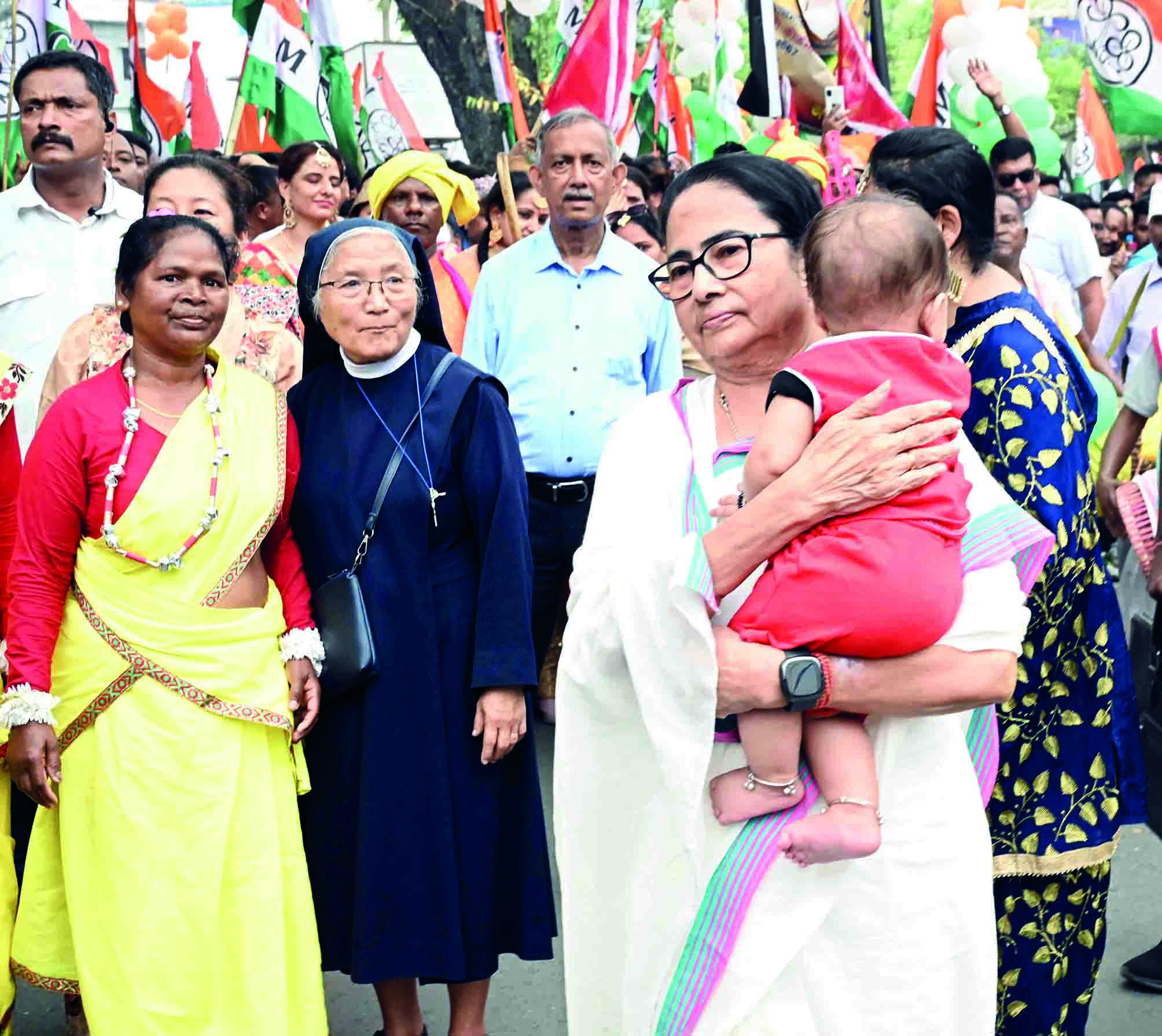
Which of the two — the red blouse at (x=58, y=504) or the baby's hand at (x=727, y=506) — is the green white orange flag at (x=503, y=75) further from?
the baby's hand at (x=727, y=506)

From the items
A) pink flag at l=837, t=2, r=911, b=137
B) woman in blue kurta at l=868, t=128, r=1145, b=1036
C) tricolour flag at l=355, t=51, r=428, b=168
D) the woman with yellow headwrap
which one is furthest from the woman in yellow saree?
tricolour flag at l=355, t=51, r=428, b=168

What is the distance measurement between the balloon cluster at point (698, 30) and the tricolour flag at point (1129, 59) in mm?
8195

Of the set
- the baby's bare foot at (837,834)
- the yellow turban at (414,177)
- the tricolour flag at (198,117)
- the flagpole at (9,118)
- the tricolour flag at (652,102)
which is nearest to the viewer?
the baby's bare foot at (837,834)

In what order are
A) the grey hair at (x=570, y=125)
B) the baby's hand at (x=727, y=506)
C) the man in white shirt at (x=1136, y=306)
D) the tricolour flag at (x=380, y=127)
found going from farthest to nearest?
the tricolour flag at (x=380, y=127), the man in white shirt at (x=1136, y=306), the grey hair at (x=570, y=125), the baby's hand at (x=727, y=506)

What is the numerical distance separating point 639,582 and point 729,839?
43cm

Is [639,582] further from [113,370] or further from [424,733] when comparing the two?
[113,370]

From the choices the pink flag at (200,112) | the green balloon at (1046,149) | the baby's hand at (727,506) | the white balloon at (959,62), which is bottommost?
the baby's hand at (727,506)

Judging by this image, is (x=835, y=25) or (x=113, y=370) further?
(x=835, y=25)

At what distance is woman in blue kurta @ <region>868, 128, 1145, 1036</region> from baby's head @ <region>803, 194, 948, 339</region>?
0.80m

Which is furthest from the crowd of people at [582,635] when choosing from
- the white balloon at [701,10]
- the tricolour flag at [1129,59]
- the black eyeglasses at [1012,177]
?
the white balloon at [701,10]

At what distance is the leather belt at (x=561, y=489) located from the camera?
19.5ft

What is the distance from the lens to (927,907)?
2.39 meters

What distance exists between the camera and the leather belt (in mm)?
5957

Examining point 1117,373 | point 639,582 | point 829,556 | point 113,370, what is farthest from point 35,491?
point 1117,373
